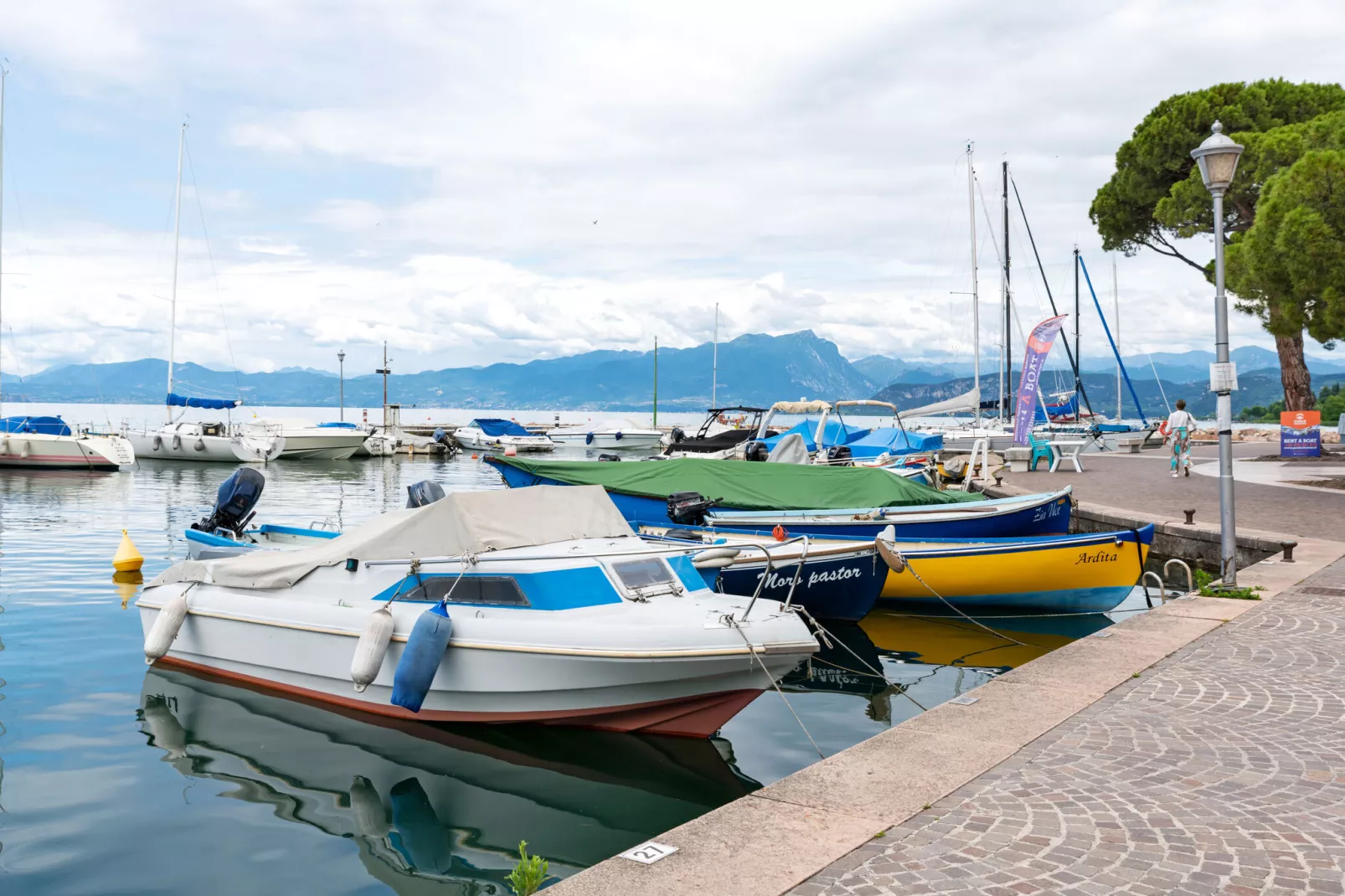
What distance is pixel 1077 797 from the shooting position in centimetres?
509

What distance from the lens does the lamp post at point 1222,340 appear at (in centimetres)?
1055

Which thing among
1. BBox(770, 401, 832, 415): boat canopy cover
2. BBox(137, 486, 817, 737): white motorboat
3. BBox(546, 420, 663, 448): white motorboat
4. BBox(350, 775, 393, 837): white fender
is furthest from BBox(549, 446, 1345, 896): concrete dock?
BBox(546, 420, 663, 448): white motorboat

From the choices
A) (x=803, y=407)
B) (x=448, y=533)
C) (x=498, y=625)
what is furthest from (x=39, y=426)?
(x=498, y=625)

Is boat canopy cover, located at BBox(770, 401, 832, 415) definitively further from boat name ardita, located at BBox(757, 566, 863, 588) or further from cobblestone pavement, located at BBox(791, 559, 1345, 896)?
cobblestone pavement, located at BBox(791, 559, 1345, 896)

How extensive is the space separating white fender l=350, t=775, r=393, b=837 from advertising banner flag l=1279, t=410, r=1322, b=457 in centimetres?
2950

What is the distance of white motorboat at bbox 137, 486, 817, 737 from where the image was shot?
7852 mm

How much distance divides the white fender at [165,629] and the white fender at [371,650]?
265cm

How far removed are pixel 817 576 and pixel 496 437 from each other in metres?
50.3

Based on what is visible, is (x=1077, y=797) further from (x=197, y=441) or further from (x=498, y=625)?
(x=197, y=441)

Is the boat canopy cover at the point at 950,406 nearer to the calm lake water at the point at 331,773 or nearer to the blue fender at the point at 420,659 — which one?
the calm lake water at the point at 331,773

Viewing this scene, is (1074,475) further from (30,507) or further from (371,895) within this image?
(30,507)

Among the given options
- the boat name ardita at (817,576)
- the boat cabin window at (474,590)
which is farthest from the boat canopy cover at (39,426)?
the boat cabin window at (474,590)

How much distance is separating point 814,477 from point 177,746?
9839 mm

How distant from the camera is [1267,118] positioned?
1385 inches
